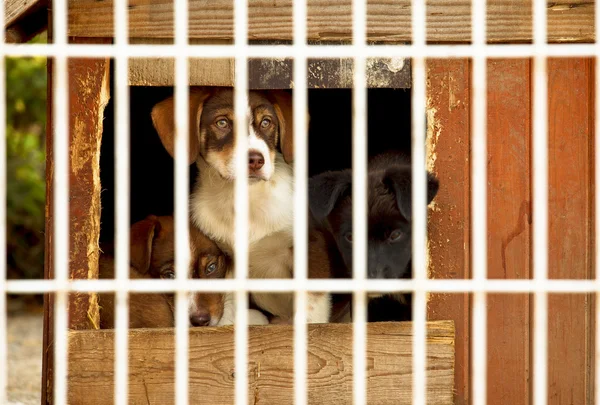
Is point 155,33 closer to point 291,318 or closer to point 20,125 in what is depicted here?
point 291,318

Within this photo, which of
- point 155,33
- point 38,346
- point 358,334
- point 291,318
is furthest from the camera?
point 38,346

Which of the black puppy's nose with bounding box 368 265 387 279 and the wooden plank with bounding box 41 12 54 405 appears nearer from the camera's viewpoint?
the black puppy's nose with bounding box 368 265 387 279

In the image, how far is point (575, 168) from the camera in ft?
12.6

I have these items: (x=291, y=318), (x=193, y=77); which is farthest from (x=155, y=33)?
(x=291, y=318)

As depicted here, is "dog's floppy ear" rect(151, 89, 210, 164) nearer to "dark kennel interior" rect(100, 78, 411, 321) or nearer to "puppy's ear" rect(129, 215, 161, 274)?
"puppy's ear" rect(129, 215, 161, 274)

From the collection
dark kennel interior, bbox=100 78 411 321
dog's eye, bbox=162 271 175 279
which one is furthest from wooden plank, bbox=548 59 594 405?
dog's eye, bbox=162 271 175 279

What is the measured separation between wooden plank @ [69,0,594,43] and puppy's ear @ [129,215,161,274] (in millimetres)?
1190

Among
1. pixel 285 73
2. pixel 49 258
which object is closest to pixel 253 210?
pixel 285 73

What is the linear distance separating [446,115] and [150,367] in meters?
1.64

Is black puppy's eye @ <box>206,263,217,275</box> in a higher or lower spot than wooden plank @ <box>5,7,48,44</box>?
lower

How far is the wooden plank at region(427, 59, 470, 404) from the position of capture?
3746 mm

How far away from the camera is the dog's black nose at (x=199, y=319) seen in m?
4.22

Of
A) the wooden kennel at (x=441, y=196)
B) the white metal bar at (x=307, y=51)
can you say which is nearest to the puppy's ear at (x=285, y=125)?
the wooden kennel at (x=441, y=196)

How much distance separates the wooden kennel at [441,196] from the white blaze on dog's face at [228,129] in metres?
0.49
